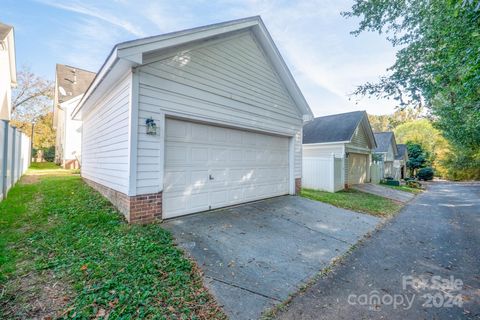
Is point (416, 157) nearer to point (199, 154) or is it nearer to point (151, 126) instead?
point (199, 154)

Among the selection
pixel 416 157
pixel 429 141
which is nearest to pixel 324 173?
pixel 416 157

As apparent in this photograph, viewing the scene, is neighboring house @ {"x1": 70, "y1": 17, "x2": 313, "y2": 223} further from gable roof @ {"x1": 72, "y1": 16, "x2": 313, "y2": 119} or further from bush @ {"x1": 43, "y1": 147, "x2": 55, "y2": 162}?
bush @ {"x1": 43, "y1": 147, "x2": 55, "y2": 162}

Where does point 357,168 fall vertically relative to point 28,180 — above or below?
above

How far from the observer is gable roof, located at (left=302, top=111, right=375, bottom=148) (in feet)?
46.1

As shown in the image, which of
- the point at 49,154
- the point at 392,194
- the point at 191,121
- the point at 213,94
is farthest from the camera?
the point at 49,154

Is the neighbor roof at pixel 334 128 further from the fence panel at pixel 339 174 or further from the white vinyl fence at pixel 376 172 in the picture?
the white vinyl fence at pixel 376 172

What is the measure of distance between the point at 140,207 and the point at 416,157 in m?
37.5

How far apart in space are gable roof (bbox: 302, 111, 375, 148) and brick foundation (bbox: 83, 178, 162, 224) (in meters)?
11.9

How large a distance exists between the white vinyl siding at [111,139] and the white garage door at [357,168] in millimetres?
13771

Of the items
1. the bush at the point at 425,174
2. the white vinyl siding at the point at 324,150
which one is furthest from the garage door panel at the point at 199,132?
the bush at the point at 425,174

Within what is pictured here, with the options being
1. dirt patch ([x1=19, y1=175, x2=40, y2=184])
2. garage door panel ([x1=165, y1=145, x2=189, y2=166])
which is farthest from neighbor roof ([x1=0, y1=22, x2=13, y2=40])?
garage door panel ([x1=165, y1=145, x2=189, y2=166])

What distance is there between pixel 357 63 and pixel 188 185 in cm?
921

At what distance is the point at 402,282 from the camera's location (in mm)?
3461

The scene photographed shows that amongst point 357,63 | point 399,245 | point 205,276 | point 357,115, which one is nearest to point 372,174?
point 357,115
